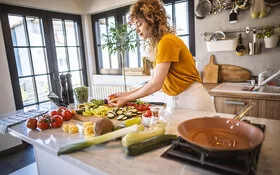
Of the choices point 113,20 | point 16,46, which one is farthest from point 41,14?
point 113,20

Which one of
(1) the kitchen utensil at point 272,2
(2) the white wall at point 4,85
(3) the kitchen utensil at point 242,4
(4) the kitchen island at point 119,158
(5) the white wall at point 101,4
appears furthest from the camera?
(5) the white wall at point 101,4

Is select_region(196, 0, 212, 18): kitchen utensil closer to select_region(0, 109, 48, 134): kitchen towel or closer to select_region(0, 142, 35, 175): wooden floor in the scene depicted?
select_region(0, 109, 48, 134): kitchen towel

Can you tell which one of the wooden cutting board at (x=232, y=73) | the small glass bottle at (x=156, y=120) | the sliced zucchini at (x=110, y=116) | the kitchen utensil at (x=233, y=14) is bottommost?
the sliced zucchini at (x=110, y=116)

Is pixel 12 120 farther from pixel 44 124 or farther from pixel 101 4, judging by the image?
pixel 101 4

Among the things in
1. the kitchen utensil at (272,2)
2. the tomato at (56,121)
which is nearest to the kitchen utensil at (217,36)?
the kitchen utensil at (272,2)

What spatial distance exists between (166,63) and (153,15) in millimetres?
352

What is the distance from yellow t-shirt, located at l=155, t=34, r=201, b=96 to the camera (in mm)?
1204

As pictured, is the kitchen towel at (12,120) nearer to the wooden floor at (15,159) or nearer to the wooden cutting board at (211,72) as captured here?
the wooden floor at (15,159)

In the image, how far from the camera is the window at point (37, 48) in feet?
9.08

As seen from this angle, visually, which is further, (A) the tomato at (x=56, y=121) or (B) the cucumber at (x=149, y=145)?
(A) the tomato at (x=56, y=121)

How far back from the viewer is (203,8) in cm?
238

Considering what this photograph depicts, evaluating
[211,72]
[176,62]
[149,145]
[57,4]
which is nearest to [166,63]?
[176,62]

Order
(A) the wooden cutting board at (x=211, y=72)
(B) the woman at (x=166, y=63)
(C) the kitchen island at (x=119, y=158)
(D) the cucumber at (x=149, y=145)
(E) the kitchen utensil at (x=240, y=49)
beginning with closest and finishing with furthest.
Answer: (C) the kitchen island at (x=119, y=158) → (D) the cucumber at (x=149, y=145) → (B) the woman at (x=166, y=63) → (E) the kitchen utensil at (x=240, y=49) → (A) the wooden cutting board at (x=211, y=72)

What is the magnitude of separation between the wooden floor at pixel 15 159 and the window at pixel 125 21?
1.87 meters
